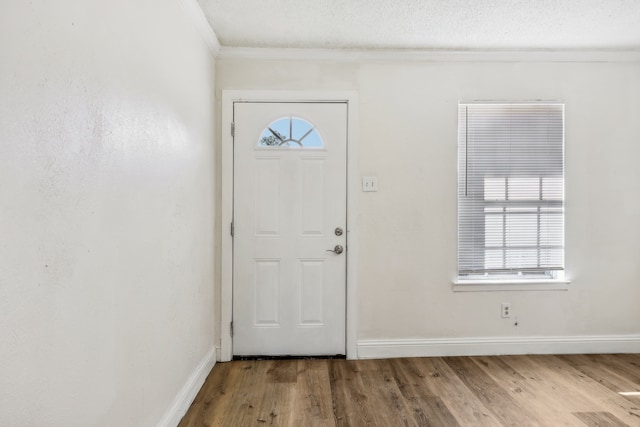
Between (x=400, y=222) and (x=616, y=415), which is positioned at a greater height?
(x=400, y=222)

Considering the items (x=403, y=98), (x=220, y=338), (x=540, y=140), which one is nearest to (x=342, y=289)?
(x=220, y=338)

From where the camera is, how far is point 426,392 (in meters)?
2.41

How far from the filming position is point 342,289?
2955 millimetres

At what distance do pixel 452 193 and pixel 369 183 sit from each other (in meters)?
0.67

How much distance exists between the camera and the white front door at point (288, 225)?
9.55ft

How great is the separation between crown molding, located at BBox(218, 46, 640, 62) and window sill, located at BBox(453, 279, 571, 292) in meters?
1.77

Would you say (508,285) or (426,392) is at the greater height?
(508,285)

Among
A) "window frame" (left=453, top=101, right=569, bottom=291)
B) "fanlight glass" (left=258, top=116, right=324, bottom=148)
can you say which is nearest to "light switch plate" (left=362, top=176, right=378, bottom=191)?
"fanlight glass" (left=258, top=116, right=324, bottom=148)

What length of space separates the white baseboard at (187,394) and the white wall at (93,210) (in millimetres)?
49

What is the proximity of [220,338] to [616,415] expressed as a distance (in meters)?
2.60

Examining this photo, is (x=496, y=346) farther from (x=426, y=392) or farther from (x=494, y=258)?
(x=426, y=392)

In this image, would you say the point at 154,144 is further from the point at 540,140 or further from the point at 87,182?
the point at 540,140

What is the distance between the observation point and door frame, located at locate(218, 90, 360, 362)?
114 inches

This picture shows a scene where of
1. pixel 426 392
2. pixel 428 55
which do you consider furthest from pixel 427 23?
pixel 426 392
